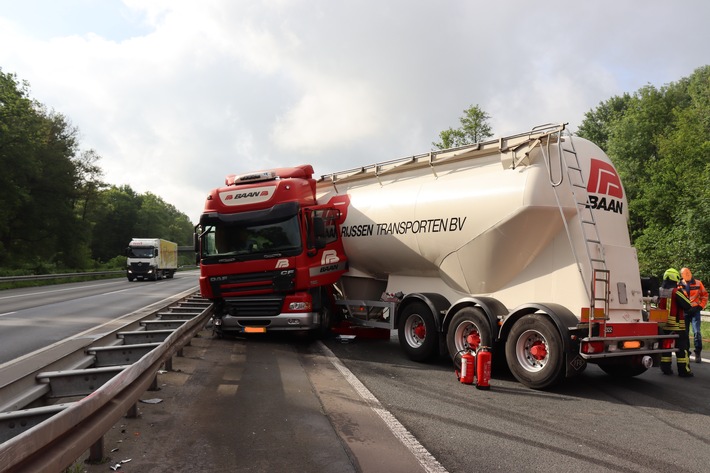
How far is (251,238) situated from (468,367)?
5374 millimetres

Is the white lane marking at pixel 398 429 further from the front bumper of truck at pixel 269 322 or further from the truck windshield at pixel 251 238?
the truck windshield at pixel 251 238

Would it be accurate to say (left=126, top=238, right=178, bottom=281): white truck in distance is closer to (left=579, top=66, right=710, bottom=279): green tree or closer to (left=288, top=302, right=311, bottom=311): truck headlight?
(left=288, top=302, right=311, bottom=311): truck headlight

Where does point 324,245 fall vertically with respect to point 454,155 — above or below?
below

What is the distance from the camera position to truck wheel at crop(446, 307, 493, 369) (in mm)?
7180

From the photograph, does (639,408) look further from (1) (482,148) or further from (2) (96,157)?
(2) (96,157)

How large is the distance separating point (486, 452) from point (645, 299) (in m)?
4.59

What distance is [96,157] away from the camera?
55.8 metres

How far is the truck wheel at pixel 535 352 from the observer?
6.20m

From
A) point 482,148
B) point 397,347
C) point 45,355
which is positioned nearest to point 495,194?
point 482,148

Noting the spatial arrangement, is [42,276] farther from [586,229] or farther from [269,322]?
[586,229]

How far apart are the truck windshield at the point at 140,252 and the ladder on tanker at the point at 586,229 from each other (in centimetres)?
3525

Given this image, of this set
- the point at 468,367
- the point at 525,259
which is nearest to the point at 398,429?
the point at 468,367

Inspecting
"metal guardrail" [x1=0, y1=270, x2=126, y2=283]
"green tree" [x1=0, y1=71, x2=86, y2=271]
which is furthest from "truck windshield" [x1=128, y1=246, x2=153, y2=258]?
"green tree" [x1=0, y1=71, x2=86, y2=271]

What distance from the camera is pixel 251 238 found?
10273 millimetres
